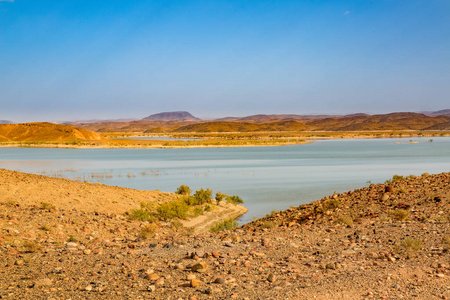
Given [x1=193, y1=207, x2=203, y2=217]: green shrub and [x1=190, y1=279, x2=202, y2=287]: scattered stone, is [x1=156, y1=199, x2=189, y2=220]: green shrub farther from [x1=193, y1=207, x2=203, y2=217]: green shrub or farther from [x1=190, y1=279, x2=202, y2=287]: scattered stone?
[x1=190, y1=279, x2=202, y2=287]: scattered stone

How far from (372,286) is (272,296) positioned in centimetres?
135

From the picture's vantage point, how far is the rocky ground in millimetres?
5832

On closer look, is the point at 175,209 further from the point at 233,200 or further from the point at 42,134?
the point at 42,134

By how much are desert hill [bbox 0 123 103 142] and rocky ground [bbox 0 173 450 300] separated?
72077mm

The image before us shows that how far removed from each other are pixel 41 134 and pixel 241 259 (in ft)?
270

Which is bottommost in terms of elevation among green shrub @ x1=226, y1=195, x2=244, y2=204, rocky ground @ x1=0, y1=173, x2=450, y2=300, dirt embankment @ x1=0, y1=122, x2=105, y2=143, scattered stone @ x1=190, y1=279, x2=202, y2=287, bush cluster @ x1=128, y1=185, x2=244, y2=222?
green shrub @ x1=226, y1=195, x2=244, y2=204

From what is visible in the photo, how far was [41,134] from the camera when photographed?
82.5 metres

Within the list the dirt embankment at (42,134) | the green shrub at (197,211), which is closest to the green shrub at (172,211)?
the green shrub at (197,211)

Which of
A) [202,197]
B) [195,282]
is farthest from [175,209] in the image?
[195,282]

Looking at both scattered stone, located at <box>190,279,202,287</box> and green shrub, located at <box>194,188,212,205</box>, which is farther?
green shrub, located at <box>194,188,212,205</box>

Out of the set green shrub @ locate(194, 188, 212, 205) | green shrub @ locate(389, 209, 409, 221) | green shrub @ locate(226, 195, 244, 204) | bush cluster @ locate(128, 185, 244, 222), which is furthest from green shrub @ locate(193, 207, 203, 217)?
green shrub @ locate(389, 209, 409, 221)

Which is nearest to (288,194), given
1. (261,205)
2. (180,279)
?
(261,205)

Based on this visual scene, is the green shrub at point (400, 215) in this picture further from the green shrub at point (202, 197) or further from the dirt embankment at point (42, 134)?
the dirt embankment at point (42, 134)

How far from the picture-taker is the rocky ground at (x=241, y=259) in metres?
5.83
